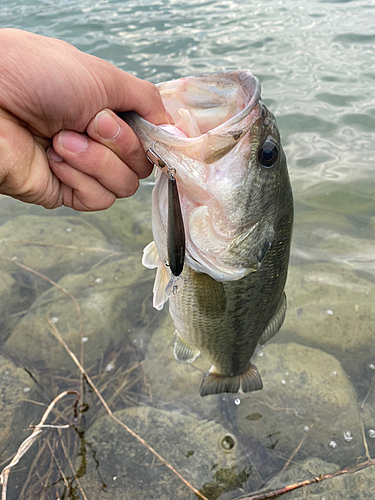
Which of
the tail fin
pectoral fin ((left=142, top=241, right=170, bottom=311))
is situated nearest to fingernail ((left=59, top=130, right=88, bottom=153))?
pectoral fin ((left=142, top=241, right=170, bottom=311))

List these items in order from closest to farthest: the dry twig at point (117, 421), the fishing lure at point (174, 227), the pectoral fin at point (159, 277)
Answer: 1. the fishing lure at point (174, 227)
2. the pectoral fin at point (159, 277)
3. the dry twig at point (117, 421)

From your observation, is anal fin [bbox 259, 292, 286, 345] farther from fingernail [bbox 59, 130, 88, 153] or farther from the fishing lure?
fingernail [bbox 59, 130, 88, 153]

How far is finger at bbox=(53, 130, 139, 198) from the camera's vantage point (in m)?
1.69

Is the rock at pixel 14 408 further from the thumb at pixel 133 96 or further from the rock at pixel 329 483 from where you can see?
the thumb at pixel 133 96

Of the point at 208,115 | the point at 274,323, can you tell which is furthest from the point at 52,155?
the point at 274,323

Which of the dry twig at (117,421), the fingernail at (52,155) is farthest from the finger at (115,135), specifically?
the dry twig at (117,421)

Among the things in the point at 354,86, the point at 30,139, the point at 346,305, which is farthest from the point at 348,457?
the point at 354,86

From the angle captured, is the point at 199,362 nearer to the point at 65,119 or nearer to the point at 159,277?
the point at 159,277

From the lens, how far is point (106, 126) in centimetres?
163

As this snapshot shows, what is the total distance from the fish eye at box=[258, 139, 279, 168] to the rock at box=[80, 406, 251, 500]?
6.65ft

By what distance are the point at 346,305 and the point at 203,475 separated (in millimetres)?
1985

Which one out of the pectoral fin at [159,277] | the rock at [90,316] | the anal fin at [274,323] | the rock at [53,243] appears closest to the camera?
the pectoral fin at [159,277]

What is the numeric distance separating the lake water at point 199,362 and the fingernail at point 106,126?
2096 millimetres

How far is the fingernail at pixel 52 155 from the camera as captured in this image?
1.83 meters
